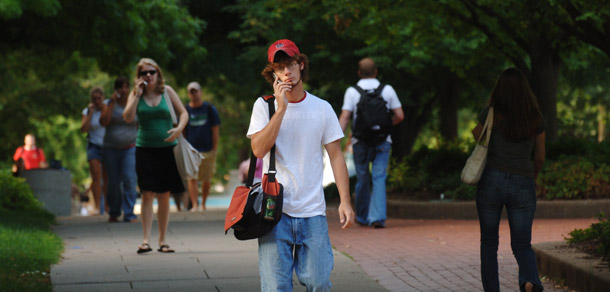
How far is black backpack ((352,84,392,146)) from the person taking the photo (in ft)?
36.0

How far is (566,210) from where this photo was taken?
39.5ft

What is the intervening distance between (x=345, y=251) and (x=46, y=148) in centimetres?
4431

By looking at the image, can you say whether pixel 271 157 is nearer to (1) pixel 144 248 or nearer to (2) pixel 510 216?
(2) pixel 510 216

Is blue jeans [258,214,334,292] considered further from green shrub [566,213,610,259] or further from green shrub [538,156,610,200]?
green shrub [538,156,610,200]

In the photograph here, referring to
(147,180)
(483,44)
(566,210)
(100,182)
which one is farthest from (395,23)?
(147,180)

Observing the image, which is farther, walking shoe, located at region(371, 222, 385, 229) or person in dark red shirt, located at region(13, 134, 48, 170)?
person in dark red shirt, located at region(13, 134, 48, 170)

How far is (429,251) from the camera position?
354 inches

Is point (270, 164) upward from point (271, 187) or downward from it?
upward

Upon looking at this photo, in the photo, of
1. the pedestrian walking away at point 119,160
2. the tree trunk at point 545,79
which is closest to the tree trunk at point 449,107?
the tree trunk at point 545,79

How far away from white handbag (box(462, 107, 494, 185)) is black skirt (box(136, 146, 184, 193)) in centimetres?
341

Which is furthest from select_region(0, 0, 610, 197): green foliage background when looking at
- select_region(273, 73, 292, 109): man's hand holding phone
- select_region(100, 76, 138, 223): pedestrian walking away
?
select_region(273, 73, 292, 109): man's hand holding phone

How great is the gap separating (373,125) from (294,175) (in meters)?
6.30

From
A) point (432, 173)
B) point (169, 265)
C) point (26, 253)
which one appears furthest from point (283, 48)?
point (432, 173)

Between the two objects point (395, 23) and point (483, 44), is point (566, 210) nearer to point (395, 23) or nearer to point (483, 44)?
point (395, 23)
